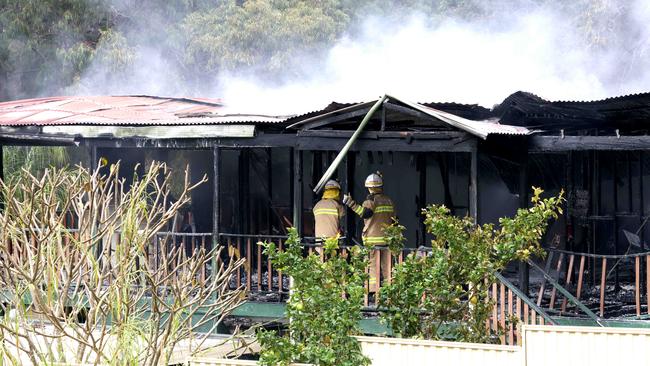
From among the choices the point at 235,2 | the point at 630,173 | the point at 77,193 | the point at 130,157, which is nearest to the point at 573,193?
the point at 630,173

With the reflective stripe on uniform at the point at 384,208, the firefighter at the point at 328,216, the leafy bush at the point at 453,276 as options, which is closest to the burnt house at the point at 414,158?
the firefighter at the point at 328,216

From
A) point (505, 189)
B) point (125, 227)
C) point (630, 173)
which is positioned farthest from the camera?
point (505, 189)

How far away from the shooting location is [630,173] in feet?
52.2

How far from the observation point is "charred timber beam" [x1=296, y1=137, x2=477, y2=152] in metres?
13.2

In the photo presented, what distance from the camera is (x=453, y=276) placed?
11.0 metres

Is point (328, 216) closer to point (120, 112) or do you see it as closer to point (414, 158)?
point (414, 158)

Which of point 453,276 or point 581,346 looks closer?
point 581,346

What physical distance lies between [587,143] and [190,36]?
66.9ft

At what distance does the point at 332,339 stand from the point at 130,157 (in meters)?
10.2

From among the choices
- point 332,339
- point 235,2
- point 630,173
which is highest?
point 235,2

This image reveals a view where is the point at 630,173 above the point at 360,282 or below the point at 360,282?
above

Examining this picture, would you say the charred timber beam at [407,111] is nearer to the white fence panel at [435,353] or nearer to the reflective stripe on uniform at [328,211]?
the reflective stripe on uniform at [328,211]

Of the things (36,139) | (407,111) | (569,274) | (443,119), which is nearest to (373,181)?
(407,111)

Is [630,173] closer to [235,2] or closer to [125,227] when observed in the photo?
[125,227]
